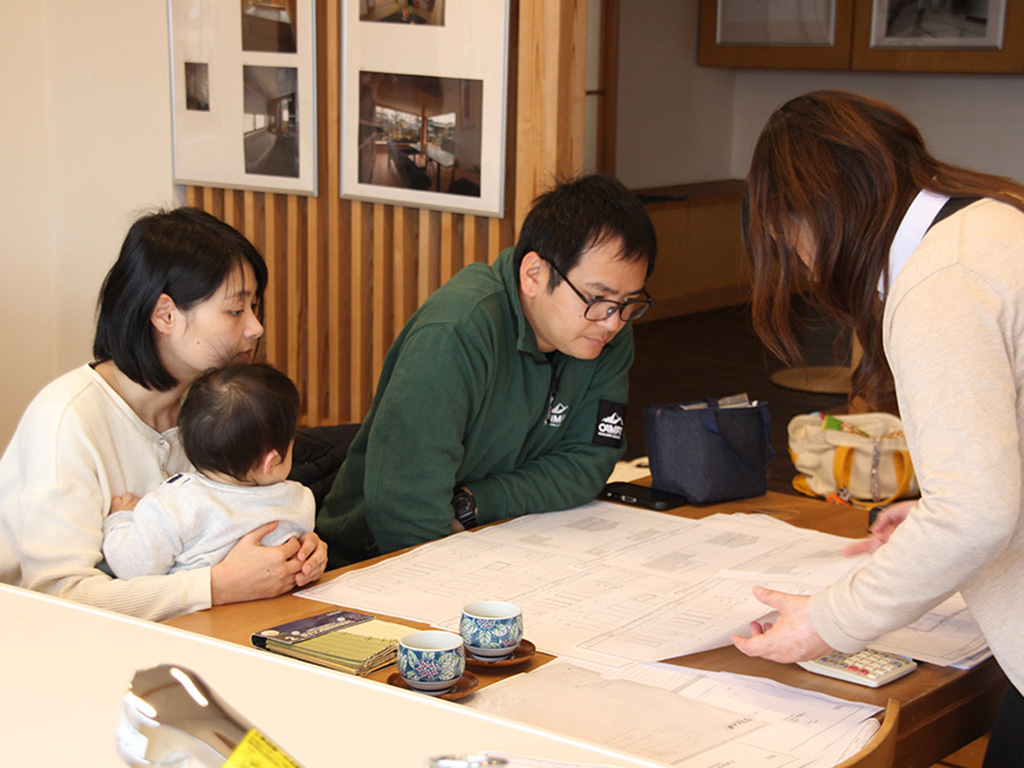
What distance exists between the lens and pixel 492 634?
4.91 ft

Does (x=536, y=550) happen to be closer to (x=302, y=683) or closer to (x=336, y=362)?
(x=302, y=683)

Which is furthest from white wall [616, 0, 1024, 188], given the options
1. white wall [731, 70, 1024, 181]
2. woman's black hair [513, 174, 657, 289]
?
woman's black hair [513, 174, 657, 289]

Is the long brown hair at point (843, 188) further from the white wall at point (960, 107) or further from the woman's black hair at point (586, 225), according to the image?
the white wall at point (960, 107)

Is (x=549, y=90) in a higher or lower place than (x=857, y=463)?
higher

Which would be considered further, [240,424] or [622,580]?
[622,580]

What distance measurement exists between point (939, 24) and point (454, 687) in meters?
8.03

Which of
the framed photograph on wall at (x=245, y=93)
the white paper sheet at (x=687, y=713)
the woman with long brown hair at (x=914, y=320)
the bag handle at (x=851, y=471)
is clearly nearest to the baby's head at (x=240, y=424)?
the white paper sheet at (x=687, y=713)

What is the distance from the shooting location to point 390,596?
1793 mm

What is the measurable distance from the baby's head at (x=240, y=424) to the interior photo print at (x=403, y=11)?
2.49 m

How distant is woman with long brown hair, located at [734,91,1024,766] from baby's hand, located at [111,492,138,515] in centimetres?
101

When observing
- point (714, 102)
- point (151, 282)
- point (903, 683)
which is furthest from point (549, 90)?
point (714, 102)

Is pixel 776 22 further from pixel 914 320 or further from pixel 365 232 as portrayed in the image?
pixel 914 320

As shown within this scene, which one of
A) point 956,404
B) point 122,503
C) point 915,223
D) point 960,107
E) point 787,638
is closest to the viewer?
point 956,404

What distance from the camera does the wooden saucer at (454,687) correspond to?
4.53ft
